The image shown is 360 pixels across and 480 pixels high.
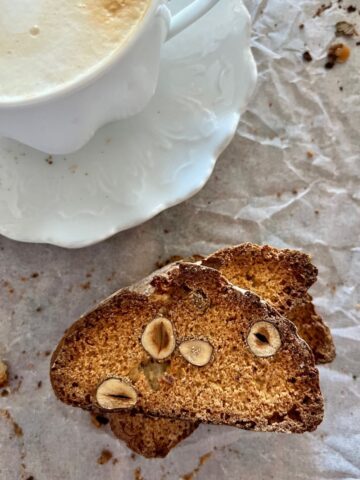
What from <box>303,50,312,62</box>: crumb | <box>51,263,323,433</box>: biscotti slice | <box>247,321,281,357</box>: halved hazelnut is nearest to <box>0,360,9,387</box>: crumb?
<box>51,263,323,433</box>: biscotti slice

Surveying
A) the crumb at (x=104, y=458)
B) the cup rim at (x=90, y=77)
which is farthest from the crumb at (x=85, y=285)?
the cup rim at (x=90, y=77)

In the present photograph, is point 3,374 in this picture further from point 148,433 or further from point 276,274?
point 276,274

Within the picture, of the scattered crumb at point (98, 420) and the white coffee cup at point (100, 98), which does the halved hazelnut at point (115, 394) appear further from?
the white coffee cup at point (100, 98)

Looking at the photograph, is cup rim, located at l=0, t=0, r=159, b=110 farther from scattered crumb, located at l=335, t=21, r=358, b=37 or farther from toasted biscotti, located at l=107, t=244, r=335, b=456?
scattered crumb, located at l=335, t=21, r=358, b=37

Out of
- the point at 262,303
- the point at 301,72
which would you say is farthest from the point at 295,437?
the point at 301,72

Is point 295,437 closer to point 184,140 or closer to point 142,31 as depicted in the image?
point 184,140

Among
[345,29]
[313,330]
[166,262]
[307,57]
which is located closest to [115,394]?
[166,262]
